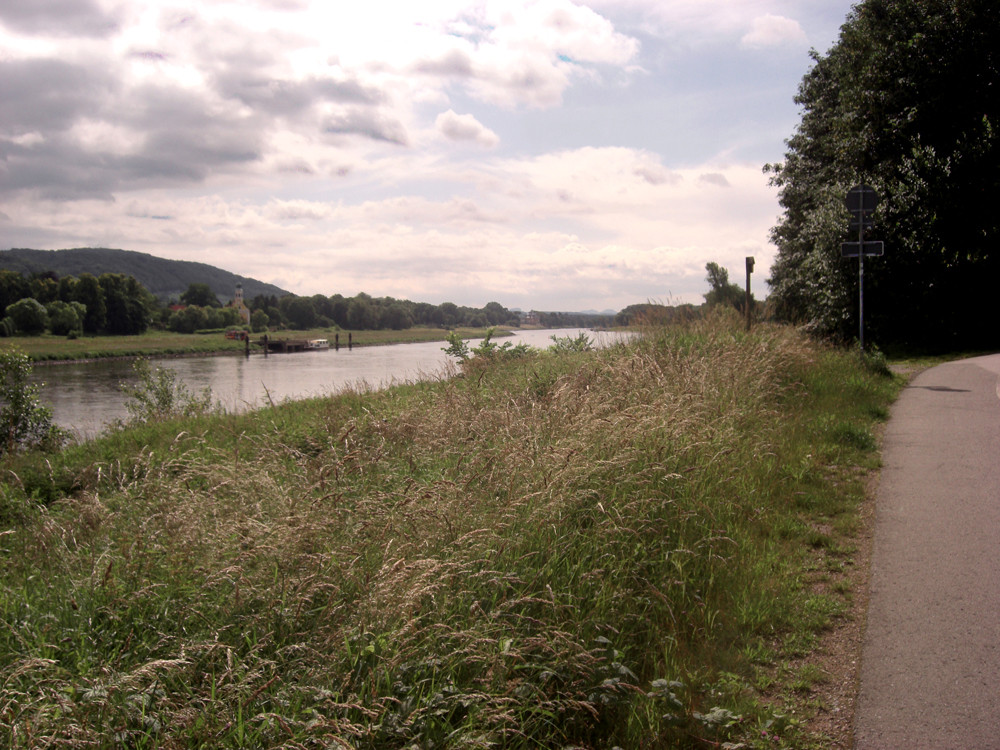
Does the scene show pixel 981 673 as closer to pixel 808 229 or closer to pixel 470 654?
pixel 470 654

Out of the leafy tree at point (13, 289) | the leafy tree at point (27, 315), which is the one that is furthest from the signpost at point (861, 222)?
the leafy tree at point (13, 289)

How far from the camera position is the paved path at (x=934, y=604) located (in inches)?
101

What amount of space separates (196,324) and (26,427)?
7524 cm

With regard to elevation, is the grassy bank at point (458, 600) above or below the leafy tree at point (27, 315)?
below

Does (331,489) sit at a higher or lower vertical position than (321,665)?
higher

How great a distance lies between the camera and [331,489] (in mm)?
4715

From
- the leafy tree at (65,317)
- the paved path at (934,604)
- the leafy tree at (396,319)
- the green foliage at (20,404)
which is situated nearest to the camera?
the paved path at (934,604)

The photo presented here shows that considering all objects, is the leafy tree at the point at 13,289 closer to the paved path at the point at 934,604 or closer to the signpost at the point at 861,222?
the signpost at the point at 861,222

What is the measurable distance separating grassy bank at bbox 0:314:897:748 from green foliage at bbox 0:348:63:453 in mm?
15061

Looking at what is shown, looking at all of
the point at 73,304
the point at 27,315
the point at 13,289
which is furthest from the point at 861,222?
the point at 13,289

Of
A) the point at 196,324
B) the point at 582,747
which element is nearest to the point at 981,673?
the point at 582,747

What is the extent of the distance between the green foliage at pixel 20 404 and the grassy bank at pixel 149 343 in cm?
3218

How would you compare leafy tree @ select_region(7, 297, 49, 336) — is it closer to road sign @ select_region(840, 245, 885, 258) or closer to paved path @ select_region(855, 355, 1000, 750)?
road sign @ select_region(840, 245, 885, 258)

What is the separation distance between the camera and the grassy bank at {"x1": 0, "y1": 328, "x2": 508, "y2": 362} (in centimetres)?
6081
